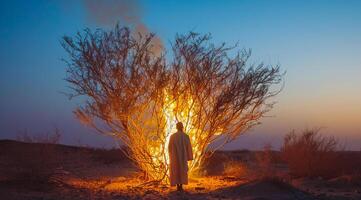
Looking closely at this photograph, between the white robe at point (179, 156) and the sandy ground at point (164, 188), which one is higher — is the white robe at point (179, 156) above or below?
above

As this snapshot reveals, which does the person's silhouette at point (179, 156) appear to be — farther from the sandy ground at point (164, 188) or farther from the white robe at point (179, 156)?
the sandy ground at point (164, 188)

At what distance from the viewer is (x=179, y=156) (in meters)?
14.2

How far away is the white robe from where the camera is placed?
1406 cm

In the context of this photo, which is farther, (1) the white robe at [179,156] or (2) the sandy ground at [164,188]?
(1) the white robe at [179,156]

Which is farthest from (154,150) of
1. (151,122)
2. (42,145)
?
(42,145)

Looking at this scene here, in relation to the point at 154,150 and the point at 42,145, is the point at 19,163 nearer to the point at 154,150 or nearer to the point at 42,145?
the point at 42,145

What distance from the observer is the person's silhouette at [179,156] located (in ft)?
46.1

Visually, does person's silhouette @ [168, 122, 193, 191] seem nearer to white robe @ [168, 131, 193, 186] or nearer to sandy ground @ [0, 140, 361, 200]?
white robe @ [168, 131, 193, 186]

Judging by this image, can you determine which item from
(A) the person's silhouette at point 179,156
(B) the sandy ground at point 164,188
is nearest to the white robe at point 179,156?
(A) the person's silhouette at point 179,156

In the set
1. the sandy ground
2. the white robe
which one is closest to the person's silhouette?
the white robe

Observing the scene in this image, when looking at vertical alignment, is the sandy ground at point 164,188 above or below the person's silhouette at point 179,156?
below

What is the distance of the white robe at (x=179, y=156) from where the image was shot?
14.1m

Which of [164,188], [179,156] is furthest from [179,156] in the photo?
[164,188]

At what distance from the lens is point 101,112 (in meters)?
15.0
